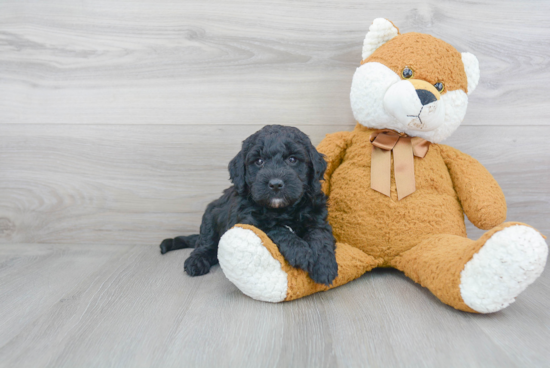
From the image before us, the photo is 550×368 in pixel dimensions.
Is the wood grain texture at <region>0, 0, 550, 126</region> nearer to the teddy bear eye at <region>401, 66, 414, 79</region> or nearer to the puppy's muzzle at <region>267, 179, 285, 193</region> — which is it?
the teddy bear eye at <region>401, 66, 414, 79</region>

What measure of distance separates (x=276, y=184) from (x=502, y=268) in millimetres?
575

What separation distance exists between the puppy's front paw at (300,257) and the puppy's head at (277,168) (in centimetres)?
13

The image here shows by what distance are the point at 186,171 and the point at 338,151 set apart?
2.21 ft

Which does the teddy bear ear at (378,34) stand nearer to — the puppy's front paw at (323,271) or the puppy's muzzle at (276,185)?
the puppy's muzzle at (276,185)

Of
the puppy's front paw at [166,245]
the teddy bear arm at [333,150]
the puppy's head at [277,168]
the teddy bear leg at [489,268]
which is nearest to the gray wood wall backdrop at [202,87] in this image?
the puppy's front paw at [166,245]

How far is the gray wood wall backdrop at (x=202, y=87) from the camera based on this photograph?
1552 millimetres

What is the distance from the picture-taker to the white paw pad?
99 centimetres

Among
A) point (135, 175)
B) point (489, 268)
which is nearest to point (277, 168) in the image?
point (489, 268)

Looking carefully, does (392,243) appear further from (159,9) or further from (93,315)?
(159,9)

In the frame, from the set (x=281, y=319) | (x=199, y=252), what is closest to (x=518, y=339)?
(x=281, y=319)

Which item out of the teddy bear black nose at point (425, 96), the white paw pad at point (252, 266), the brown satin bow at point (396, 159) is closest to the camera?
the white paw pad at point (252, 266)

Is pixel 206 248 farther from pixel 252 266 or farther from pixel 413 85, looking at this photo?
pixel 413 85

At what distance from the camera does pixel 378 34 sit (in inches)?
50.6

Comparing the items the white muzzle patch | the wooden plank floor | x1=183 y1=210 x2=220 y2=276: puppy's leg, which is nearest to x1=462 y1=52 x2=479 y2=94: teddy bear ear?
the white muzzle patch
